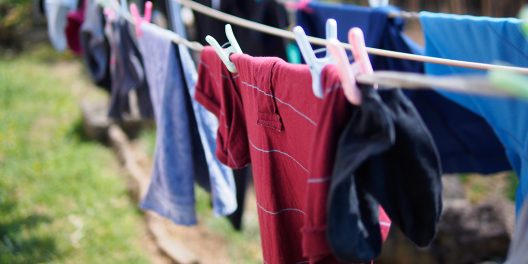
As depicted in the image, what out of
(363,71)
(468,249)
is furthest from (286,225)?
(468,249)

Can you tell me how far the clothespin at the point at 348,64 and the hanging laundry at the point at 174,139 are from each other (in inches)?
37.0

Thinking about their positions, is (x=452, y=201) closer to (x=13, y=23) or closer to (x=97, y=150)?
(x=97, y=150)

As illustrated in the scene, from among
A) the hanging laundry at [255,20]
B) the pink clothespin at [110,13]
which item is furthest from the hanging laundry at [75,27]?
the hanging laundry at [255,20]

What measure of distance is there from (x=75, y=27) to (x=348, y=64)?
247 centimetres

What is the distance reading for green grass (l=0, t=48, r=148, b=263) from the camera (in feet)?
10.2

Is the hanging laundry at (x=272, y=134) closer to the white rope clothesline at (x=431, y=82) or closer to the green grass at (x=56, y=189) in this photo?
the white rope clothesline at (x=431, y=82)

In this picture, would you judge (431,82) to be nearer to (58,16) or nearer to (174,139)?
(174,139)

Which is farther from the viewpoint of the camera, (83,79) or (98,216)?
(83,79)

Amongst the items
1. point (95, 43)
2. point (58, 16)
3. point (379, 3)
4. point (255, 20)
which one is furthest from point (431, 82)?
point (58, 16)

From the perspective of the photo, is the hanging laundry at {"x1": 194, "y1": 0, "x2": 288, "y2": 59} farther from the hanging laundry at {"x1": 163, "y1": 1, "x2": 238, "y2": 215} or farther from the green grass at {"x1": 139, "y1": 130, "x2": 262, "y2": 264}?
the green grass at {"x1": 139, "y1": 130, "x2": 262, "y2": 264}

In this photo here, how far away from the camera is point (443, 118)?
2.05 m

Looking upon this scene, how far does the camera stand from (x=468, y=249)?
3.38 m

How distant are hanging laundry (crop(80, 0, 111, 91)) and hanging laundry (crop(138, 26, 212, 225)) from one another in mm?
1022

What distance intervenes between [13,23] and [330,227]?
7159 millimetres
